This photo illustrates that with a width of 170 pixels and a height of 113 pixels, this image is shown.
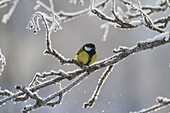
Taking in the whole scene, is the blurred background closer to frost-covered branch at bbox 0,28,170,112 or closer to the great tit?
the great tit

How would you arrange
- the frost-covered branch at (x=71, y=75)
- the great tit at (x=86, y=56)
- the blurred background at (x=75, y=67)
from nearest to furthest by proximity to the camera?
the frost-covered branch at (x=71, y=75), the great tit at (x=86, y=56), the blurred background at (x=75, y=67)

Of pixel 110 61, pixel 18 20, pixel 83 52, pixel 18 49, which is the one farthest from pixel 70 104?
pixel 110 61

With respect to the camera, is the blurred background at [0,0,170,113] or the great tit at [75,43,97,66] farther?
the blurred background at [0,0,170,113]

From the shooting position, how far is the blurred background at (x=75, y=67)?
11438 mm

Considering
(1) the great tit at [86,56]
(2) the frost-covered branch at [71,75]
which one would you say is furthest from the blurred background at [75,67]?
(2) the frost-covered branch at [71,75]

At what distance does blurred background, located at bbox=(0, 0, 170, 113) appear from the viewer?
11438mm

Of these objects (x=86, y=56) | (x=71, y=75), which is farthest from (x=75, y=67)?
(x=71, y=75)

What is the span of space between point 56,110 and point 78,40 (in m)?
3.70

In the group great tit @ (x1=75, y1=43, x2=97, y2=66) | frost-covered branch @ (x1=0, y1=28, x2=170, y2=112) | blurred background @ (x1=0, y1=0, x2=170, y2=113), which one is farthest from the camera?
blurred background @ (x1=0, y1=0, x2=170, y2=113)

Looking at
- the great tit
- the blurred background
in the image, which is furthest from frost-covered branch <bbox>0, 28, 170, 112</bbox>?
the blurred background

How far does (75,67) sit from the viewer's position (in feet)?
37.7

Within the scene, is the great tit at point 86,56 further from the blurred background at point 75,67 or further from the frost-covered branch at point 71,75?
the blurred background at point 75,67

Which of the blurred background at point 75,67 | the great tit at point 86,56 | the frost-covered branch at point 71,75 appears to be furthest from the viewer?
the blurred background at point 75,67

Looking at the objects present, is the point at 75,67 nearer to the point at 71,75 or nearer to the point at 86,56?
the point at 86,56
